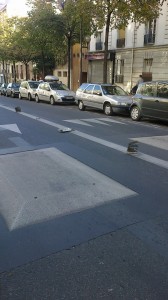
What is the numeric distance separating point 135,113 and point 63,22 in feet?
45.8

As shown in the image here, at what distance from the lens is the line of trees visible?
723 inches

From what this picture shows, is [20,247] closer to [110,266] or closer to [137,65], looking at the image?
[110,266]

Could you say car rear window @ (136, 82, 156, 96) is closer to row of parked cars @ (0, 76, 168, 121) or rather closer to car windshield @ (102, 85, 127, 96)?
row of parked cars @ (0, 76, 168, 121)

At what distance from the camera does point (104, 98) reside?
650 inches

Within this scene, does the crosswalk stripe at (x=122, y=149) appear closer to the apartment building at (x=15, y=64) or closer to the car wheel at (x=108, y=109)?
the car wheel at (x=108, y=109)

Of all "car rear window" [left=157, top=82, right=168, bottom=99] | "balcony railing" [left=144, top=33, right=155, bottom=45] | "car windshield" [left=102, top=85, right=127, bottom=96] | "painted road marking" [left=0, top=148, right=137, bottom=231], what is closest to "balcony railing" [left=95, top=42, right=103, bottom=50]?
"balcony railing" [left=144, top=33, right=155, bottom=45]

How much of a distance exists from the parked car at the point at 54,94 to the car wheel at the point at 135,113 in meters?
7.80

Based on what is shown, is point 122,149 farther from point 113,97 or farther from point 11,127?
point 113,97

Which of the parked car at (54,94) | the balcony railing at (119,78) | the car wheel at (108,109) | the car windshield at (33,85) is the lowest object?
the car wheel at (108,109)

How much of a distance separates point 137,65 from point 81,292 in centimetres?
2606

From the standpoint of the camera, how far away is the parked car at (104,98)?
621 inches

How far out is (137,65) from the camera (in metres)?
27.2

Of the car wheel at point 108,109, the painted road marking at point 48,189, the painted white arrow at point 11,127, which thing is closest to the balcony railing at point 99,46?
the car wheel at point 108,109

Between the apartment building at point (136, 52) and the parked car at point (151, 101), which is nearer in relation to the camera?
the parked car at point (151, 101)
